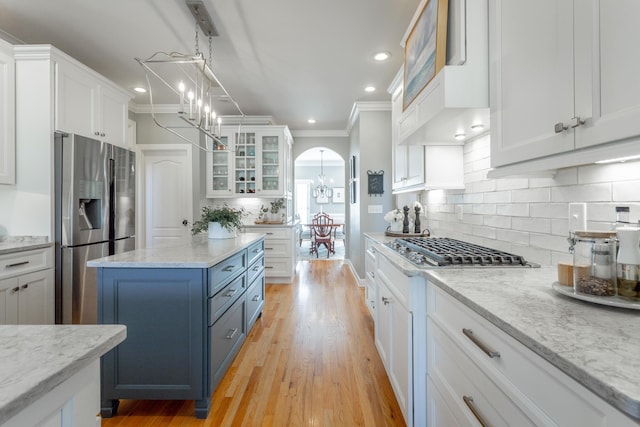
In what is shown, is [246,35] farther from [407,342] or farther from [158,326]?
[407,342]

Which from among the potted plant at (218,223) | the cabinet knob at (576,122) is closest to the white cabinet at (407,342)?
the cabinet knob at (576,122)

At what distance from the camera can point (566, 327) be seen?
0.69 m

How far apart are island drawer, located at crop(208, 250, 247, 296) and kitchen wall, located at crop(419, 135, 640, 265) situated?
66.5 inches

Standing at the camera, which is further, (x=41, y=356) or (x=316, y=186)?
Result: (x=316, y=186)

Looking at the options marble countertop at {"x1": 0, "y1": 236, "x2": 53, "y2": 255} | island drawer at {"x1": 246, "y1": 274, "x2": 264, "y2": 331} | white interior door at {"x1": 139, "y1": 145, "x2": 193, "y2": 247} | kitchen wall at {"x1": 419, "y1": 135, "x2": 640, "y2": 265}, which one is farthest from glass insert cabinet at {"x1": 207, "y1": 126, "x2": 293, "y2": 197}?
kitchen wall at {"x1": 419, "y1": 135, "x2": 640, "y2": 265}

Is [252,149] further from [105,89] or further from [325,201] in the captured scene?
[325,201]

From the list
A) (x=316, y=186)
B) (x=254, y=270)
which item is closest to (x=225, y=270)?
(x=254, y=270)

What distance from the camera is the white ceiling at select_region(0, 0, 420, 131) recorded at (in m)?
2.29

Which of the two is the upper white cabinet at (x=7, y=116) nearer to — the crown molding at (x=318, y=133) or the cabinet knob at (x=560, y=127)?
the cabinet knob at (x=560, y=127)

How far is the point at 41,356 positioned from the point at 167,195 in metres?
4.43

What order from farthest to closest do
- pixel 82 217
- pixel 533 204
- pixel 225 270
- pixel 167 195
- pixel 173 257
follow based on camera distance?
pixel 167 195 < pixel 82 217 < pixel 225 270 < pixel 173 257 < pixel 533 204

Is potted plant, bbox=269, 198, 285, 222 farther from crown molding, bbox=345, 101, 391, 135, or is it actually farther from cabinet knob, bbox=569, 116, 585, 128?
cabinet knob, bbox=569, 116, 585, 128

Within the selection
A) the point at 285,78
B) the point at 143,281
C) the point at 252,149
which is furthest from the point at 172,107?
the point at 143,281

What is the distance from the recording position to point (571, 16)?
88 cm
